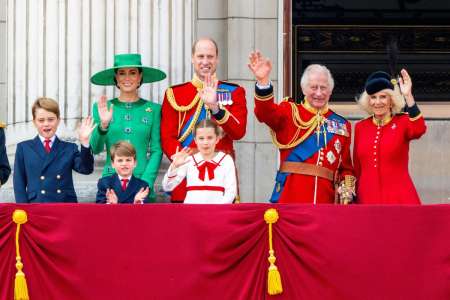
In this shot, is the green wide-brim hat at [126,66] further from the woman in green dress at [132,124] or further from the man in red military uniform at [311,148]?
the man in red military uniform at [311,148]

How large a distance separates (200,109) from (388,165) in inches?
54.1

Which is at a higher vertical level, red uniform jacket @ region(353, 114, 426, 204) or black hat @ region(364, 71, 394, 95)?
black hat @ region(364, 71, 394, 95)

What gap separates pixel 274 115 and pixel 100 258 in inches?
64.8

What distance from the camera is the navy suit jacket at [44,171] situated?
9109mm

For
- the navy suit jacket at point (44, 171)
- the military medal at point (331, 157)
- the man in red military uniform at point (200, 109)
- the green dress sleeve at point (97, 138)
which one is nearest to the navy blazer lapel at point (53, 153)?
the navy suit jacket at point (44, 171)

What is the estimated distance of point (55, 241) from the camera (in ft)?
27.1

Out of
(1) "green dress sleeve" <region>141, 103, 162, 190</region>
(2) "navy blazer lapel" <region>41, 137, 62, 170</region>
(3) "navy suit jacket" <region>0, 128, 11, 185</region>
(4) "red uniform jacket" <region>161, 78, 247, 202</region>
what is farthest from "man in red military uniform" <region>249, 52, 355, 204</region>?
(3) "navy suit jacket" <region>0, 128, 11, 185</region>

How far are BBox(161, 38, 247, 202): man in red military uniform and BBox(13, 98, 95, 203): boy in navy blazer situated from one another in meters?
0.67

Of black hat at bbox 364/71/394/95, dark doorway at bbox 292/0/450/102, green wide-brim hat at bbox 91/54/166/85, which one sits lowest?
black hat at bbox 364/71/394/95

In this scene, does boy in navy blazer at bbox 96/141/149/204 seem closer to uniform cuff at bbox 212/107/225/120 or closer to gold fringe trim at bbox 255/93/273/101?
uniform cuff at bbox 212/107/225/120

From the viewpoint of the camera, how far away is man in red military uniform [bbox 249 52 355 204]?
9.18 m

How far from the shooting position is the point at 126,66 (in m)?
9.55

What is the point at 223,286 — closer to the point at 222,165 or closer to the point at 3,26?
the point at 222,165

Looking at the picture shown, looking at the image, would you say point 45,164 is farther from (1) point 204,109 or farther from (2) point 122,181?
(1) point 204,109
